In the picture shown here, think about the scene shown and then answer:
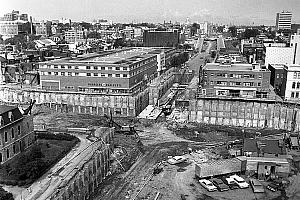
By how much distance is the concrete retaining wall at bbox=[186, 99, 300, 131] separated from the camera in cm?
4256

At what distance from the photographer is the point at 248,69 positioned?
4753cm

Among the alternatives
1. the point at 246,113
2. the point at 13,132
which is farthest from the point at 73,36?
the point at 13,132

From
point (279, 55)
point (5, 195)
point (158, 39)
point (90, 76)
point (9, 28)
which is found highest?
point (9, 28)

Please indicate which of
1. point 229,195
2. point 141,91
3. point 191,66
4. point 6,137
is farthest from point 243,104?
point 191,66

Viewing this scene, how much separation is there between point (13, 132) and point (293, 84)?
115ft

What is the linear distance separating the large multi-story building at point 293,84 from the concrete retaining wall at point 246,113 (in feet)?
7.74

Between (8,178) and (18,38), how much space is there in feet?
355

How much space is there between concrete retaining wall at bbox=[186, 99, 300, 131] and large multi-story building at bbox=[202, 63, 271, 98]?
96.7 inches

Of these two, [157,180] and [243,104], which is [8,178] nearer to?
[157,180]

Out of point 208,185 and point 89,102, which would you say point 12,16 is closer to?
point 89,102

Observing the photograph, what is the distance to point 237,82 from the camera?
46.5 m

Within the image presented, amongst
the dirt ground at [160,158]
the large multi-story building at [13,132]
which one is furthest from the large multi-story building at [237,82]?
the large multi-story building at [13,132]

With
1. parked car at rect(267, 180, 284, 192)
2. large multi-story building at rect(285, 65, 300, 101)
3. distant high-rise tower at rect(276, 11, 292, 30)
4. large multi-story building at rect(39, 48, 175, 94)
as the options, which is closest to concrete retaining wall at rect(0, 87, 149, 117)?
large multi-story building at rect(39, 48, 175, 94)

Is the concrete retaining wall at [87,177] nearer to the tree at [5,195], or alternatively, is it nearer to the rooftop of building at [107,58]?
the tree at [5,195]
